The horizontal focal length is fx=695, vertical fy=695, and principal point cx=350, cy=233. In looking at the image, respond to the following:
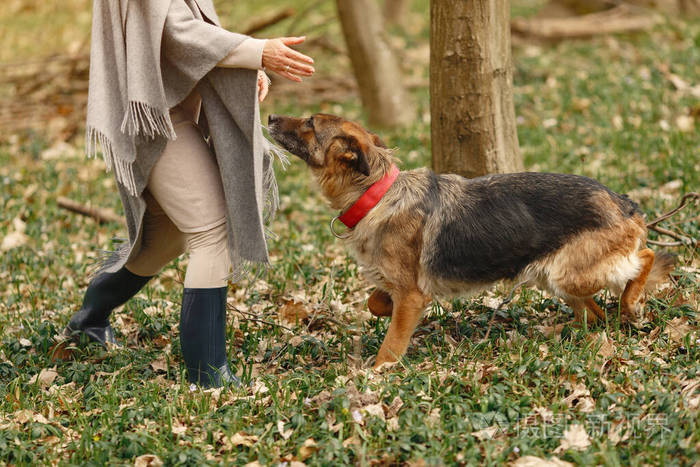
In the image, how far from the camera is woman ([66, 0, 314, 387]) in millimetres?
3430

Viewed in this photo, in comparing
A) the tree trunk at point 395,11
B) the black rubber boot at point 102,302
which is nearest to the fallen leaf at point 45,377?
the black rubber boot at point 102,302

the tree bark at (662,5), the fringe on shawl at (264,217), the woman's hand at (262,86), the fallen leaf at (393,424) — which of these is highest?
the tree bark at (662,5)

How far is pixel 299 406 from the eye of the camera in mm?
3477

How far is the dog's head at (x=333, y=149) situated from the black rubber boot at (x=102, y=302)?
4.22 feet

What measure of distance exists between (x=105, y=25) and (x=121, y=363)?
202 centimetres

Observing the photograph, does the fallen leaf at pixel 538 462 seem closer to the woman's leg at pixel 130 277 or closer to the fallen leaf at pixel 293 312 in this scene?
the fallen leaf at pixel 293 312

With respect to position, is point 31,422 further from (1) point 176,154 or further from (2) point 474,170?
(2) point 474,170

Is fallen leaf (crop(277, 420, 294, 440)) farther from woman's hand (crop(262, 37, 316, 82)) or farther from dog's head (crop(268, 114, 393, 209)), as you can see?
woman's hand (crop(262, 37, 316, 82))

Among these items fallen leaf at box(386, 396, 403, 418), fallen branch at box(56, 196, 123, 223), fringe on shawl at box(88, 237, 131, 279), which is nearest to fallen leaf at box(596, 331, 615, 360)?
fallen leaf at box(386, 396, 403, 418)

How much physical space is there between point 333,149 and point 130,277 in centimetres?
151

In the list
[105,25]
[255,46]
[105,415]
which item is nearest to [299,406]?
[105,415]

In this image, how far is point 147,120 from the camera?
3.51 metres

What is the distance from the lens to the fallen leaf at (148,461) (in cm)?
311

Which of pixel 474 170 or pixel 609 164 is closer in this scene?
pixel 474 170
